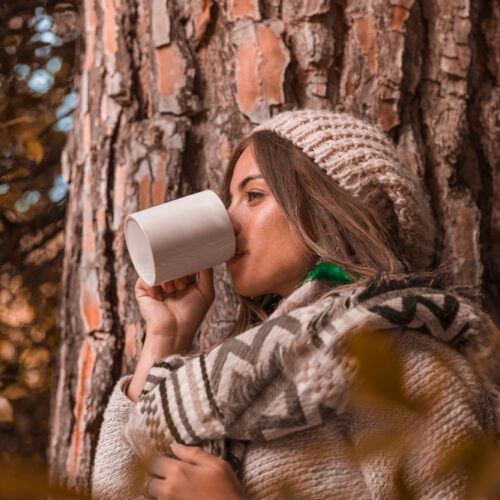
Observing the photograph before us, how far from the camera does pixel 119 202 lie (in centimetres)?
145

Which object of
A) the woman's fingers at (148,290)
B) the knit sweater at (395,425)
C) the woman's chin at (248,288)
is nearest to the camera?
the knit sweater at (395,425)

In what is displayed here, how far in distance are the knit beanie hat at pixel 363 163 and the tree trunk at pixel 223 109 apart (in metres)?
0.21

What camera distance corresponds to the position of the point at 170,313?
1287 millimetres

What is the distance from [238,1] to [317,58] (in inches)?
9.4

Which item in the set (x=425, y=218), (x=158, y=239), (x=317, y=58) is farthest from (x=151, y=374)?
(x=317, y=58)

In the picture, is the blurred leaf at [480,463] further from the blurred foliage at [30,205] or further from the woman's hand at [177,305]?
the blurred foliage at [30,205]

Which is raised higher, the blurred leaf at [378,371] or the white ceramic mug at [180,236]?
the blurred leaf at [378,371]

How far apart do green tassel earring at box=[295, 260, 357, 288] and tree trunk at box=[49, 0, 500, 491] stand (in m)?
0.34

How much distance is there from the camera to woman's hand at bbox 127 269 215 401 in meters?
1.25

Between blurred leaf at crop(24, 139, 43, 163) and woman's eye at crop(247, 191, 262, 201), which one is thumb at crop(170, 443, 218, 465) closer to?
woman's eye at crop(247, 191, 262, 201)

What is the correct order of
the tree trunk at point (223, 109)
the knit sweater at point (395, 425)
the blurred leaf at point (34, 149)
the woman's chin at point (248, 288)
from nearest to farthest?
the knit sweater at point (395, 425)
the woman's chin at point (248, 288)
the tree trunk at point (223, 109)
the blurred leaf at point (34, 149)

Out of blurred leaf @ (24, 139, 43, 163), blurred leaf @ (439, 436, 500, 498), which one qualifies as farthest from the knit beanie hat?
blurred leaf @ (439, 436, 500, 498)

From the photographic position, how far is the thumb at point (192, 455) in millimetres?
911

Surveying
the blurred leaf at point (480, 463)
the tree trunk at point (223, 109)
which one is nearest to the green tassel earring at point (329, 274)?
the tree trunk at point (223, 109)
